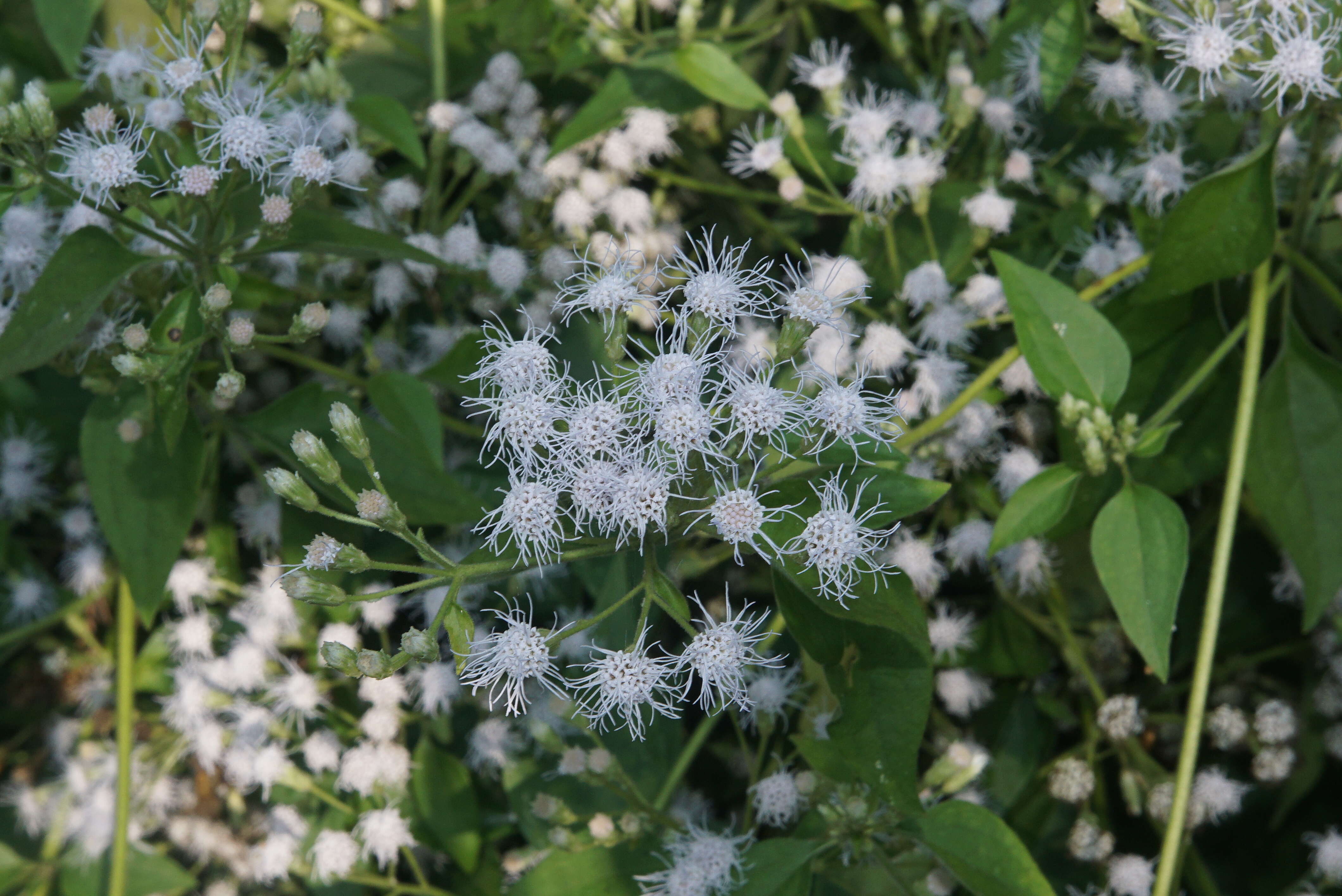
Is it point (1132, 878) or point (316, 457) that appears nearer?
point (316, 457)

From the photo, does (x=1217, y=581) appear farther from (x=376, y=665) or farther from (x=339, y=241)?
(x=339, y=241)

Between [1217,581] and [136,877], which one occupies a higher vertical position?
[1217,581]

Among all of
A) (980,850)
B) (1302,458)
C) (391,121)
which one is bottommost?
(980,850)

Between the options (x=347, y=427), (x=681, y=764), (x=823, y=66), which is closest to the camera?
(x=347, y=427)

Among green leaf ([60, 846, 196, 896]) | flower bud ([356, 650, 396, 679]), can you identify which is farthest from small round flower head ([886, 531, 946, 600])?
green leaf ([60, 846, 196, 896])

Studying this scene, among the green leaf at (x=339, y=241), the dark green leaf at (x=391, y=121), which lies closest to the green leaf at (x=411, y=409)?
the green leaf at (x=339, y=241)

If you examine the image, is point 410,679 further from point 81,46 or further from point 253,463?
point 81,46

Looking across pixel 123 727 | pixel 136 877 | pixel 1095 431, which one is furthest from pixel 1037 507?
pixel 136 877
